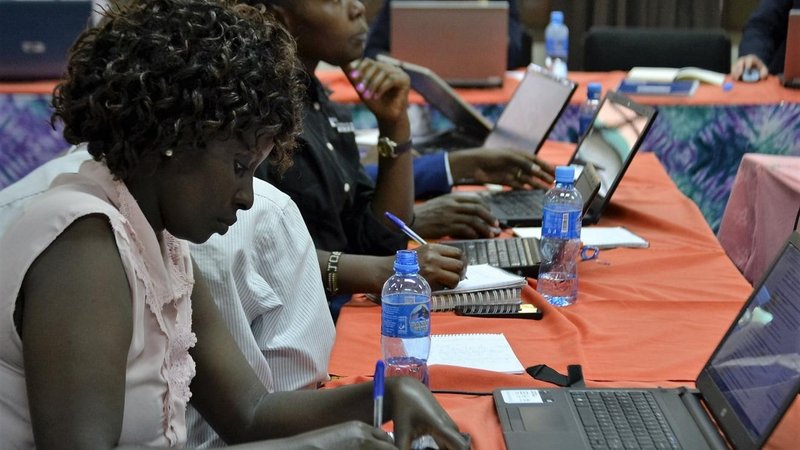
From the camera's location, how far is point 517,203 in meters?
2.49

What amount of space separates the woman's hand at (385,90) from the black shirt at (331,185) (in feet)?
0.23

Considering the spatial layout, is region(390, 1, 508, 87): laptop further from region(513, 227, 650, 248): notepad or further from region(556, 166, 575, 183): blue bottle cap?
region(556, 166, 575, 183): blue bottle cap

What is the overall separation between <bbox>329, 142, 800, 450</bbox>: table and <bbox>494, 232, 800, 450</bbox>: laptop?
0.06 metres

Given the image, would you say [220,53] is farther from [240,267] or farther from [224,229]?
[240,267]

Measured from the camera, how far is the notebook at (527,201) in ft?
7.36

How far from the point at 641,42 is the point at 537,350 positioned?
2976 mm

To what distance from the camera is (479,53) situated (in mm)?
3539

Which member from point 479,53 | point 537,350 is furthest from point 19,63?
point 537,350

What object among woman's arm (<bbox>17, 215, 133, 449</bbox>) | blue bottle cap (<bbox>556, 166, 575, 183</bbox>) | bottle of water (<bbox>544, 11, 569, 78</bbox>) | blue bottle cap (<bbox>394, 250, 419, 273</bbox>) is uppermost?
woman's arm (<bbox>17, 215, 133, 449</bbox>)

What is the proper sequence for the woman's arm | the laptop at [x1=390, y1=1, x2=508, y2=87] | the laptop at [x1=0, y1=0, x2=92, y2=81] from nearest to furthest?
Answer: the woman's arm
the laptop at [x1=0, y1=0, x2=92, y2=81]
the laptop at [x1=390, y1=1, x2=508, y2=87]

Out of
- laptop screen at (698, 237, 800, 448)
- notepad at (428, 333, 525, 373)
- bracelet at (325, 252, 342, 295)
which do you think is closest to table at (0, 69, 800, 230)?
bracelet at (325, 252, 342, 295)

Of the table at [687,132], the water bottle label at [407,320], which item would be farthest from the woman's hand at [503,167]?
the water bottle label at [407,320]

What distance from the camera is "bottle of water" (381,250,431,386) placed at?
4.50ft

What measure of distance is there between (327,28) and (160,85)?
3.45ft
